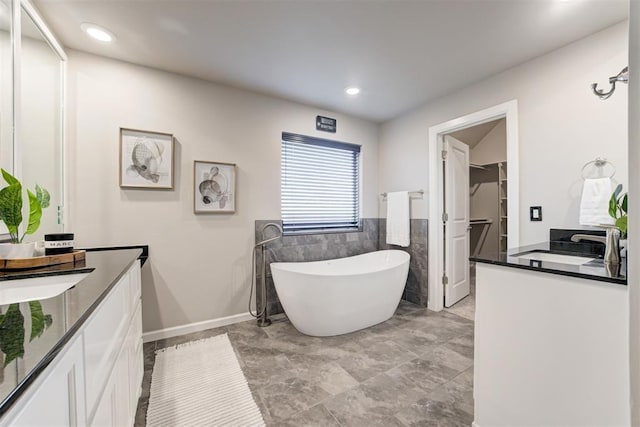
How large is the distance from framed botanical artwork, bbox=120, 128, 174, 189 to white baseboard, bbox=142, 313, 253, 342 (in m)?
1.32

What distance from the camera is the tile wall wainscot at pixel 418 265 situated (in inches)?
123

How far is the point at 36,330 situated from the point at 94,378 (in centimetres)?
31

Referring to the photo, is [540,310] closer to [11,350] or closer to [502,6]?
[11,350]

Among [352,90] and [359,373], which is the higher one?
[352,90]

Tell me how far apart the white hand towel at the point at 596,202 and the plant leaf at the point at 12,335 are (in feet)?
8.86

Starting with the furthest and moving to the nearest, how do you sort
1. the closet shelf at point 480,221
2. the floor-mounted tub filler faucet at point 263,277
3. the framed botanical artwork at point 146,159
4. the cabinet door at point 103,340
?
the closet shelf at point 480,221 → the floor-mounted tub filler faucet at point 263,277 → the framed botanical artwork at point 146,159 → the cabinet door at point 103,340

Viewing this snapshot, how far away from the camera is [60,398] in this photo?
0.54 metres

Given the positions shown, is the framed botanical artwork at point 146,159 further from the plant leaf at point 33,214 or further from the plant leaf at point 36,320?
the plant leaf at point 36,320

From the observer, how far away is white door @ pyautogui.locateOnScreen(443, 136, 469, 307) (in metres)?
3.08

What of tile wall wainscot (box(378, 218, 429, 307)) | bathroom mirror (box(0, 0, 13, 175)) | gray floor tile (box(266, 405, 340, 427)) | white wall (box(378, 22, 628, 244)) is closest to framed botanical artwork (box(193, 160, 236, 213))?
bathroom mirror (box(0, 0, 13, 175))

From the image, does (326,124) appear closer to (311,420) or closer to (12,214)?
(12,214)

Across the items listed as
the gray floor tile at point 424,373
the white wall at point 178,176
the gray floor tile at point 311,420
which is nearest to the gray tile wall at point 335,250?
the white wall at point 178,176

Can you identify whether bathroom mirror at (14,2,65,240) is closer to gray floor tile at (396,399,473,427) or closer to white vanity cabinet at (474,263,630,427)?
gray floor tile at (396,399,473,427)

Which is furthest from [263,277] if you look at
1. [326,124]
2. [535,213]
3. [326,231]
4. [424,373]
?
[535,213]
